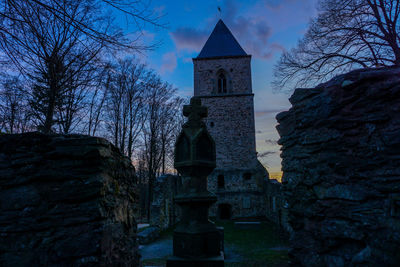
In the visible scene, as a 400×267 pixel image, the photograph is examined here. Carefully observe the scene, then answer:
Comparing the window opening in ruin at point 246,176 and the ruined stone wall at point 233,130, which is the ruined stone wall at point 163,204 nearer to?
the ruined stone wall at point 233,130

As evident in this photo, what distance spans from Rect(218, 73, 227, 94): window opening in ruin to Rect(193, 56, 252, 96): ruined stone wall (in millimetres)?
407

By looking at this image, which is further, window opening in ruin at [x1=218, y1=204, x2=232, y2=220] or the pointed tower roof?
the pointed tower roof

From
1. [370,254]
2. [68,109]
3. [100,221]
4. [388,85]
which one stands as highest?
[68,109]

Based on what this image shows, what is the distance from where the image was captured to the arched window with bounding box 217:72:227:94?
22422 millimetres

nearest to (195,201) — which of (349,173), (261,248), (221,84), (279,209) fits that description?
(349,173)

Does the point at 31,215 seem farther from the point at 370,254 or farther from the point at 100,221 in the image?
the point at 370,254

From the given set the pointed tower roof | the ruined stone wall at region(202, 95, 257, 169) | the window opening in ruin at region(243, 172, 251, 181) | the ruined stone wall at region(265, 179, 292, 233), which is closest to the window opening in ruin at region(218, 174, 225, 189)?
the ruined stone wall at region(202, 95, 257, 169)

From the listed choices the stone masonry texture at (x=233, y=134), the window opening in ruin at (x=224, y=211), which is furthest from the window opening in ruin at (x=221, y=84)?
the window opening in ruin at (x=224, y=211)

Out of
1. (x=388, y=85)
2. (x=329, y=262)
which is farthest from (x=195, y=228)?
(x=388, y=85)

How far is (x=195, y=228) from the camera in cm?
337

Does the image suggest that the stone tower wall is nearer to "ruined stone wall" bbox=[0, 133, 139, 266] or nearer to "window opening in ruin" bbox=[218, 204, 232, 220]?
"window opening in ruin" bbox=[218, 204, 232, 220]

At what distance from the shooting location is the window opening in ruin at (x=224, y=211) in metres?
→ 19.6

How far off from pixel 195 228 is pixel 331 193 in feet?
6.31

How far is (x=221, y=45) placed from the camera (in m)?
23.5
